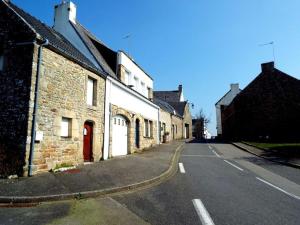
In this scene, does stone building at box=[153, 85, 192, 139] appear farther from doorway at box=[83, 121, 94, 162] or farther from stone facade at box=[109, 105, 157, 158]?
doorway at box=[83, 121, 94, 162]

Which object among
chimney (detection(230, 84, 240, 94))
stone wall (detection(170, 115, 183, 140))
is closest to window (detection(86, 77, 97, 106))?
stone wall (detection(170, 115, 183, 140))

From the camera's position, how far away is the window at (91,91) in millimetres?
14117

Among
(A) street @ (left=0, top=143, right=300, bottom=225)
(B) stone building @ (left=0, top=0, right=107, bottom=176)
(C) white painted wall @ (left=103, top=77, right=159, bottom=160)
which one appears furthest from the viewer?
(C) white painted wall @ (left=103, top=77, right=159, bottom=160)

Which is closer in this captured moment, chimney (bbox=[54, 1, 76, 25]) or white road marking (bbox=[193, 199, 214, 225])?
white road marking (bbox=[193, 199, 214, 225])

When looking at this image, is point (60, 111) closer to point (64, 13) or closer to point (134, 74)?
point (64, 13)

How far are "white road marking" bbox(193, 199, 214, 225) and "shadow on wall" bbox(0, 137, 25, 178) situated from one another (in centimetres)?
633

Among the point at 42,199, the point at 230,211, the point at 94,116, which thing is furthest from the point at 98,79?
the point at 230,211

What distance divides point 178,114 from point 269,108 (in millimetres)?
15498

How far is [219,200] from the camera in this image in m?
7.32

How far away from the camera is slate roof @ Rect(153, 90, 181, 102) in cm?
5234

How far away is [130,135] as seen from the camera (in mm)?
19000

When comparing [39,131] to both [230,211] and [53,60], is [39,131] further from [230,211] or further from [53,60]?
[230,211]

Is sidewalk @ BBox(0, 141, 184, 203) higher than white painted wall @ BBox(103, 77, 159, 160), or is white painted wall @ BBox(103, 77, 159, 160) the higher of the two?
white painted wall @ BBox(103, 77, 159, 160)

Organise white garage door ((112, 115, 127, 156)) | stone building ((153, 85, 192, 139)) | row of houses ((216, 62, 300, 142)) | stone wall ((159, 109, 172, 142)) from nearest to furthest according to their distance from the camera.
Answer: white garage door ((112, 115, 127, 156)) < stone wall ((159, 109, 172, 142)) < row of houses ((216, 62, 300, 142)) < stone building ((153, 85, 192, 139))
